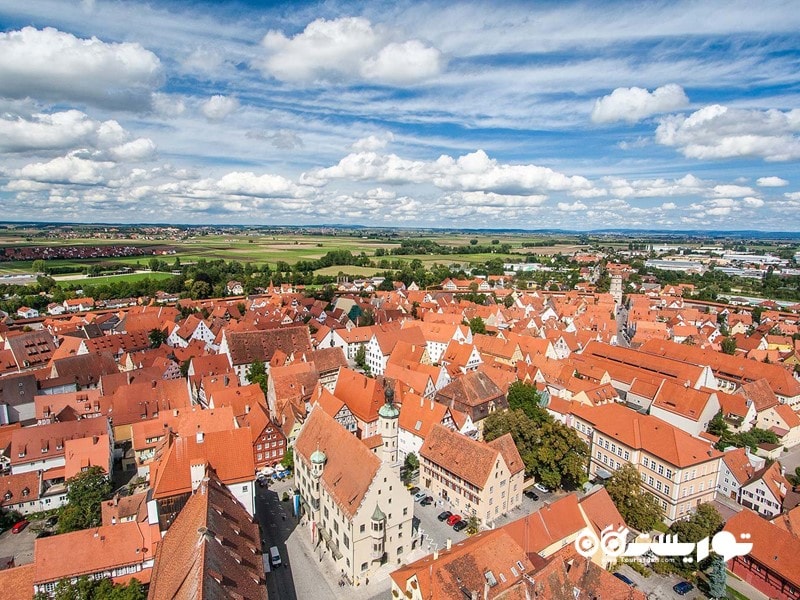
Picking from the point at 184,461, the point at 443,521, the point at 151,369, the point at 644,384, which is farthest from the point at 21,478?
the point at 644,384

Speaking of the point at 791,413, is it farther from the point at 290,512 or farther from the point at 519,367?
the point at 290,512

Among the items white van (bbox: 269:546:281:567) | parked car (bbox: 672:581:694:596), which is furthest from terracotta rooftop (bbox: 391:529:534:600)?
parked car (bbox: 672:581:694:596)

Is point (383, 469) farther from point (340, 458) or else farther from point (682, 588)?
point (682, 588)

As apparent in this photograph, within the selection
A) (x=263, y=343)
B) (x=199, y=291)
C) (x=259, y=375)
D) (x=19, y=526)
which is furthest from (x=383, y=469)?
(x=199, y=291)

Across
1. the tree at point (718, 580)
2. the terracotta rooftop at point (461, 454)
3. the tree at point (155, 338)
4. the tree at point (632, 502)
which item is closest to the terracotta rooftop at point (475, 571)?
the terracotta rooftop at point (461, 454)

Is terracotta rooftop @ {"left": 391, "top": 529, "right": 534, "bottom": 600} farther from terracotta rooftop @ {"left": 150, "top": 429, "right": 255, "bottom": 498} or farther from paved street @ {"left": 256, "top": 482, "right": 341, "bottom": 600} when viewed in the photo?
terracotta rooftop @ {"left": 150, "top": 429, "right": 255, "bottom": 498}

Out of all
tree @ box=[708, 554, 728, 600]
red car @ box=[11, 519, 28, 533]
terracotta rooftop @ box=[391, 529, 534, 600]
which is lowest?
red car @ box=[11, 519, 28, 533]
